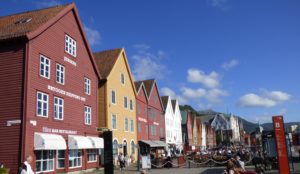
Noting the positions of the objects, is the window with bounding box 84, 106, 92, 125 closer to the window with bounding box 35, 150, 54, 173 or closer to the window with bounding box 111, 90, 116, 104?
the window with bounding box 111, 90, 116, 104

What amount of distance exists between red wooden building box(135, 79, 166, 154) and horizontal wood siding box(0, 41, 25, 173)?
24.9m

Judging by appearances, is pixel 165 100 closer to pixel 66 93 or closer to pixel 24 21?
pixel 66 93

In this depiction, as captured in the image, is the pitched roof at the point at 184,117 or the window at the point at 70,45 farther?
the pitched roof at the point at 184,117

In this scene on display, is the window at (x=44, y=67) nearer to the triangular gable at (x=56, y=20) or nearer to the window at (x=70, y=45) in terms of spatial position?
the triangular gable at (x=56, y=20)

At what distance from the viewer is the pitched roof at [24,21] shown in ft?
78.9

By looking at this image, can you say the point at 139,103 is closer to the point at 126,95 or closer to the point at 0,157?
the point at 126,95

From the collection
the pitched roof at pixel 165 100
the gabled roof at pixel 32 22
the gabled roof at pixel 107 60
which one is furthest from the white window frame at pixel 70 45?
the pitched roof at pixel 165 100

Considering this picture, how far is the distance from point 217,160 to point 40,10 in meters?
21.0

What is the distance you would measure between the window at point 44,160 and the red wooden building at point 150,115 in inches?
866

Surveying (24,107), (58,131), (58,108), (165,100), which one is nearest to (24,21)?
(58,108)

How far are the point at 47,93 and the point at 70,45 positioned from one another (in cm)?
583

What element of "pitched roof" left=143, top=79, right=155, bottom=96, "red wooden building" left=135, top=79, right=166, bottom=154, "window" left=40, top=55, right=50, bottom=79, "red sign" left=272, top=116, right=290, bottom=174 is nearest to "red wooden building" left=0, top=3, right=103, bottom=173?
"window" left=40, top=55, right=50, bottom=79

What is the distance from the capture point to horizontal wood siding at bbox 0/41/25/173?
22.5 metres

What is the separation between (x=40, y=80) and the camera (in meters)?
24.8
